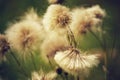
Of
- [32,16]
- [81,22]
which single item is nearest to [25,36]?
[32,16]

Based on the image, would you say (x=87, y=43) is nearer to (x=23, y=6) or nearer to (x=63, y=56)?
(x=63, y=56)

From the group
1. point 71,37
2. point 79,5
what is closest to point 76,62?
point 71,37

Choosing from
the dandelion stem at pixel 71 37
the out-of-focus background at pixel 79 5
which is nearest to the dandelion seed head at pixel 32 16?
the out-of-focus background at pixel 79 5

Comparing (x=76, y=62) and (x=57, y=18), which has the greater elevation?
(x=57, y=18)

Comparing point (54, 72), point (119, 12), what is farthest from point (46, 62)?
point (119, 12)

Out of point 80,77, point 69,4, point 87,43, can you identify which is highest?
point 69,4

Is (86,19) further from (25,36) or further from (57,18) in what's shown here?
(25,36)

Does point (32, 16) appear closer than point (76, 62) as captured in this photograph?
No

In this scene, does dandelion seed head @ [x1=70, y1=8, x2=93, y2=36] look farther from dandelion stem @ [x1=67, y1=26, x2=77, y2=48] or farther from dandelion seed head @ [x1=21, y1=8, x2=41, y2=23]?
A: dandelion seed head @ [x1=21, y1=8, x2=41, y2=23]
